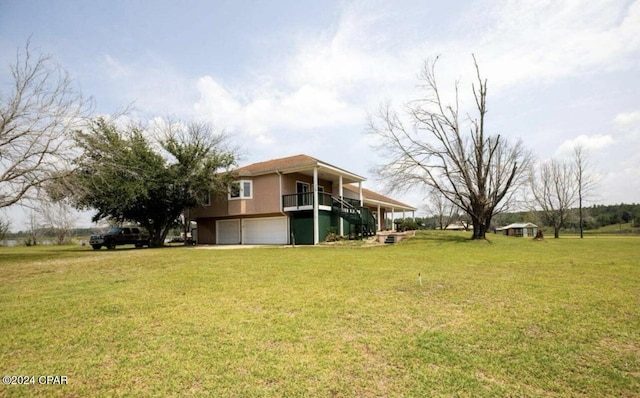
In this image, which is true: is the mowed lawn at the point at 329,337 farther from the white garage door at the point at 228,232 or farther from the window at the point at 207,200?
the white garage door at the point at 228,232

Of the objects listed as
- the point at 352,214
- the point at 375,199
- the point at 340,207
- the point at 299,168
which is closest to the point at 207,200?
the point at 299,168

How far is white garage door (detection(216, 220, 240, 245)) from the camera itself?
2431cm

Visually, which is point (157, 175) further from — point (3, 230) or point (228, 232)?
point (3, 230)

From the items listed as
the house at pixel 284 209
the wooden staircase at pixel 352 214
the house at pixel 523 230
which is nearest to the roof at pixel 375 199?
the wooden staircase at pixel 352 214

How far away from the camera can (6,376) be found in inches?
125

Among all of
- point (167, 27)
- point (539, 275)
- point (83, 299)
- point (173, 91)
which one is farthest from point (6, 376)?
point (173, 91)

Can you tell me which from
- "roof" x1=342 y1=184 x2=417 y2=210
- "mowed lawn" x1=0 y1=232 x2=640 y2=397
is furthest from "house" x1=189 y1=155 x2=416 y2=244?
"mowed lawn" x1=0 y1=232 x2=640 y2=397

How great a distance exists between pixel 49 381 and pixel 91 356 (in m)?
0.49

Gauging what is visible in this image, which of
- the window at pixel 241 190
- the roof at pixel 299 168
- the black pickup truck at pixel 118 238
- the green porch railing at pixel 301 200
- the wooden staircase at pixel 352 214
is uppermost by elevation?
the roof at pixel 299 168

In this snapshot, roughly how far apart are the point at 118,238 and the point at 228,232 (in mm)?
7890

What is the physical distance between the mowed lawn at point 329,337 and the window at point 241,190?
596 inches

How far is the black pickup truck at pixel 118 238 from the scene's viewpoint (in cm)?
2297

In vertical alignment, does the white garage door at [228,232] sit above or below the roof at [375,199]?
below

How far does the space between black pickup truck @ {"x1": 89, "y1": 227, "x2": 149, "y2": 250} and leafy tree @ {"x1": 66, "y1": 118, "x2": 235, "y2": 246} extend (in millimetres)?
2383
